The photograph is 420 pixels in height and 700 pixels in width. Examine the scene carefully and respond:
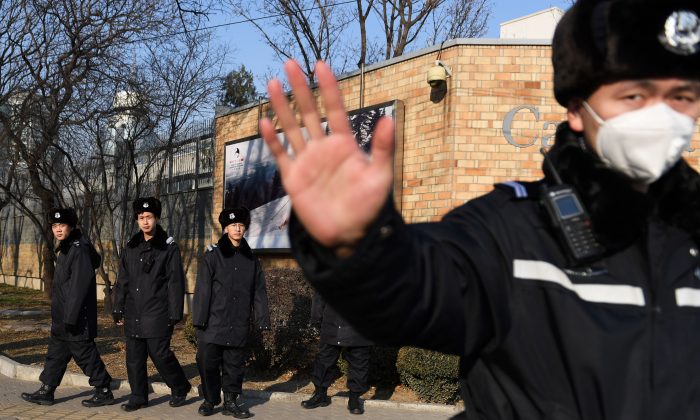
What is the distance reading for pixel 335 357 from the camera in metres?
8.32

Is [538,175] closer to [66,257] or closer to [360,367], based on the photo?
[360,367]

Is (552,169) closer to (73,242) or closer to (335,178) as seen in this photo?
(335,178)

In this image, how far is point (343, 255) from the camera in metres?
1.36

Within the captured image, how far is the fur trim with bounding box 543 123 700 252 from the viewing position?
1.66 metres

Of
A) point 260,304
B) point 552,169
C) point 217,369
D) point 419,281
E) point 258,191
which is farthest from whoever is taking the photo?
point 258,191

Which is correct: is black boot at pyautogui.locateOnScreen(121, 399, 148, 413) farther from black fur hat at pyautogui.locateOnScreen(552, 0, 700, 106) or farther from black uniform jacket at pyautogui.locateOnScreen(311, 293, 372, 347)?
black fur hat at pyautogui.locateOnScreen(552, 0, 700, 106)

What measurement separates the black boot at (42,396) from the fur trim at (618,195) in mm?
7663

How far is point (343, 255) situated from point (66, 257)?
778 centimetres

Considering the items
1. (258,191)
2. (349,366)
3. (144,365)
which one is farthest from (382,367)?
(258,191)

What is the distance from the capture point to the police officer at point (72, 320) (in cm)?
823

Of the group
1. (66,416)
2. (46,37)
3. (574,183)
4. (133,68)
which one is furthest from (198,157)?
(574,183)

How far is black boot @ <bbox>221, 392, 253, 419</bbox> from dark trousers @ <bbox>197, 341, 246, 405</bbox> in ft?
0.19

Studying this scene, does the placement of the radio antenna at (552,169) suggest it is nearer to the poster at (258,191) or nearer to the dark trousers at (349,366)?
the dark trousers at (349,366)

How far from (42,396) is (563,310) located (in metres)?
7.77
